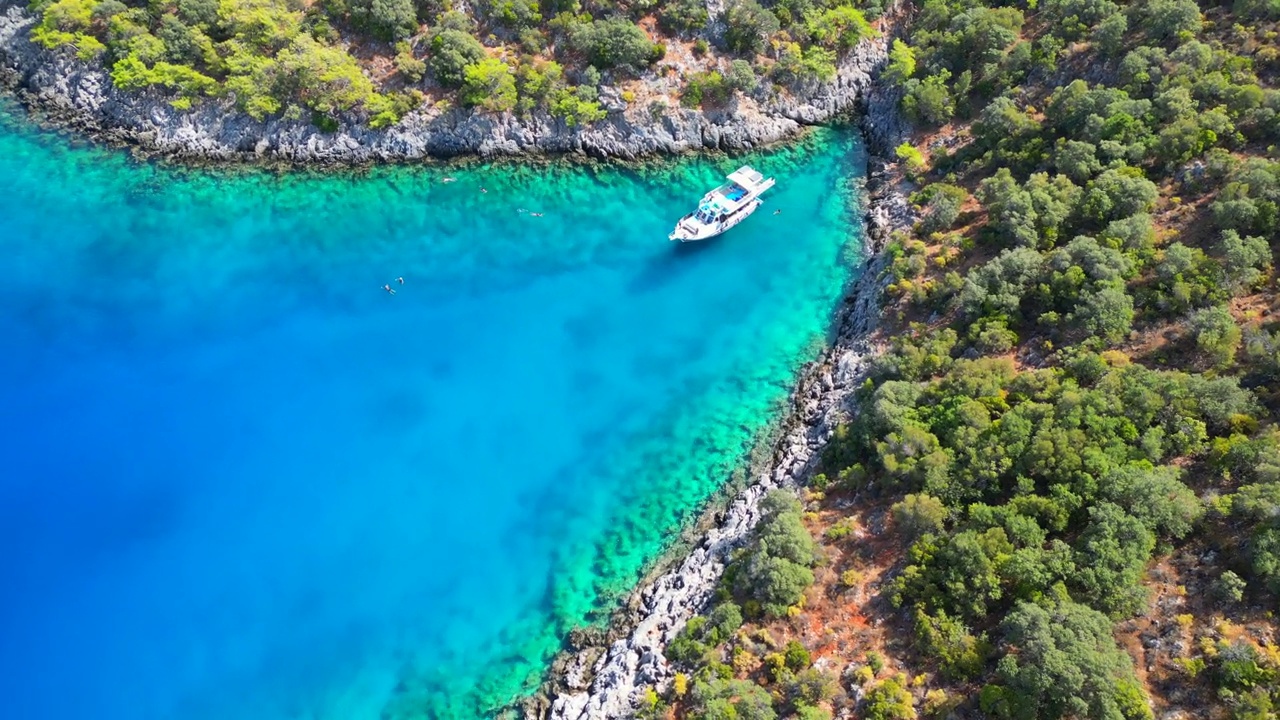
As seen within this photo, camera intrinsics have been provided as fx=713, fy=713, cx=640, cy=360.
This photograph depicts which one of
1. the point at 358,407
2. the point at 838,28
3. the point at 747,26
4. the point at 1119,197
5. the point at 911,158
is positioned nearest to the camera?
the point at 1119,197

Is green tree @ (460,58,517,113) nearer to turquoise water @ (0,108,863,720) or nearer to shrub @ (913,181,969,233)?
turquoise water @ (0,108,863,720)

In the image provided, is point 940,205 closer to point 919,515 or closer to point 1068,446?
point 1068,446

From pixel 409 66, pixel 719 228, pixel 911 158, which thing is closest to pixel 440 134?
pixel 409 66

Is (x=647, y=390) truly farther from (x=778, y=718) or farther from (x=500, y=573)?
(x=778, y=718)

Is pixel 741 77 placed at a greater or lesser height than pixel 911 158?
greater

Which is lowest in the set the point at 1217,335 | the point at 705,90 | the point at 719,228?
the point at 1217,335

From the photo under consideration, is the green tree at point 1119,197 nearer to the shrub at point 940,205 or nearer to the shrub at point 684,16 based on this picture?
the shrub at point 940,205
